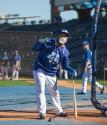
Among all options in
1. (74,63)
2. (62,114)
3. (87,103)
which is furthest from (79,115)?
(74,63)

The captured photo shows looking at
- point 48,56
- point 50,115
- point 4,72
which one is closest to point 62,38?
point 48,56

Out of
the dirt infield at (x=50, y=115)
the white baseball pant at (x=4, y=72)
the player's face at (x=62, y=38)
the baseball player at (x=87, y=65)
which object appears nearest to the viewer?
the dirt infield at (x=50, y=115)

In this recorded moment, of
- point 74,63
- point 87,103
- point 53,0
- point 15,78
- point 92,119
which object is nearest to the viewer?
point 92,119

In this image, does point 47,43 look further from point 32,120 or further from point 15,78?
point 15,78

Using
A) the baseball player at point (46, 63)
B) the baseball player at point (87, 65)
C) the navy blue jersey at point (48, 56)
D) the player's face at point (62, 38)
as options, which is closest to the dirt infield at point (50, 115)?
the baseball player at point (46, 63)

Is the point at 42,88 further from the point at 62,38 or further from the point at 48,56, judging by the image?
the point at 62,38

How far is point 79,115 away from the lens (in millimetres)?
13922

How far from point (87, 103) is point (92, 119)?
3.75 meters

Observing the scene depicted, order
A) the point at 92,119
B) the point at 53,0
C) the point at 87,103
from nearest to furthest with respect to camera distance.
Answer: the point at 92,119
the point at 87,103
the point at 53,0

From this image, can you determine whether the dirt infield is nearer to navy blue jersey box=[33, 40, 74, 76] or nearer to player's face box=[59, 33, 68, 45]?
navy blue jersey box=[33, 40, 74, 76]

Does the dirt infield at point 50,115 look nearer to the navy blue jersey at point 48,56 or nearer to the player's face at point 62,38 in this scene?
the navy blue jersey at point 48,56

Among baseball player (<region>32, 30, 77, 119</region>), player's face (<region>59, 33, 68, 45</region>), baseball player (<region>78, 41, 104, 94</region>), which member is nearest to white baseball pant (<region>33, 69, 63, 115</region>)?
baseball player (<region>32, 30, 77, 119</region>)

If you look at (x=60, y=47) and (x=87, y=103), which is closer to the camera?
(x=60, y=47)

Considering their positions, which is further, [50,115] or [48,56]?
[50,115]
